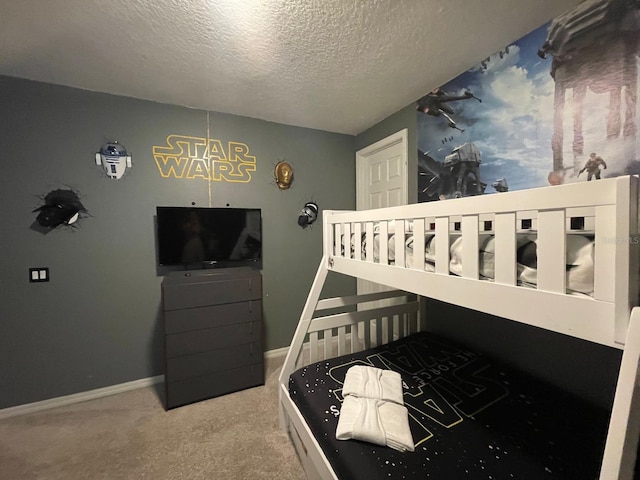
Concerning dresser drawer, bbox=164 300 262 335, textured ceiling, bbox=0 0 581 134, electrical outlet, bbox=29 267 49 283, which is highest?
textured ceiling, bbox=0 0 581 134

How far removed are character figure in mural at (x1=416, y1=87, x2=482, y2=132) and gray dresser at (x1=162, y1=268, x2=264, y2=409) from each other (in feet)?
6.67

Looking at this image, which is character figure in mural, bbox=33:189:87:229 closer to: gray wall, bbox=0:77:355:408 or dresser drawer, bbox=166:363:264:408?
gray wall, bbox=0:77:355:408

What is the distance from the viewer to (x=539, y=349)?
5.03 ft

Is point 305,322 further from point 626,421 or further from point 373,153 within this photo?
point 373,153

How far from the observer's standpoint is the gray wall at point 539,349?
1.30m

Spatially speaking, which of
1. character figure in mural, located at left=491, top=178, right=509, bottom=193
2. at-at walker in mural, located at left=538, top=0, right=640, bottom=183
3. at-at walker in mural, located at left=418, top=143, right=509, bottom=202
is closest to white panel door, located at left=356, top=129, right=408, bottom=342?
at-at walker in mural, located at left=418, top=143, right=509, bottom=202

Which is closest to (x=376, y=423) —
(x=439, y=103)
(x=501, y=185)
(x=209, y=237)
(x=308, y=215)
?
(x=501, y=185)

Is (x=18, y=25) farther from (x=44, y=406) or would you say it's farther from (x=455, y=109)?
(x=455, y=109)

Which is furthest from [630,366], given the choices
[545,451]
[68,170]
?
[68,170]

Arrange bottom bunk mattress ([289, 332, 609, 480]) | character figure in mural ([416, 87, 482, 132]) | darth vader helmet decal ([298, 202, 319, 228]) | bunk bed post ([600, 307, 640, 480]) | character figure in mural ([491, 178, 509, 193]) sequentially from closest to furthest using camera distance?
bunk bed post ([600, 307, 640, 480]), bottom bunk mattress ([289, 332, 609, 480]), character figure in mural ([491, 178, 509, 193]), character figure in mural ([416, 87, 482, 132]), darth vader helmet decal ([298, 202, 319, 228])

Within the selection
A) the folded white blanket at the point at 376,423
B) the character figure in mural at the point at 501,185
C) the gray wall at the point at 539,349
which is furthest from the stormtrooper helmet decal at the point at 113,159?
the character figure in mural at the point at 501,185

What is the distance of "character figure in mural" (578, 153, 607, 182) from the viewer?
51.1 inches

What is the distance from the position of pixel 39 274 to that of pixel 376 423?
2577mm

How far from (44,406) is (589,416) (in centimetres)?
345
